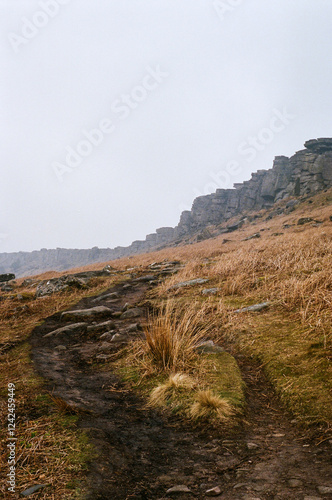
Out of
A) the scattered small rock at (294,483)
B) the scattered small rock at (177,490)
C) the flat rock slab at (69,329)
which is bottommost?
the scattered small rock at (294,483)

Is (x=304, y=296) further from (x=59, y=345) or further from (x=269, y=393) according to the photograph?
(x=59, y=345)

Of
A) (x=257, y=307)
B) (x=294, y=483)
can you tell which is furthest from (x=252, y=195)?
(x=294, y=483)

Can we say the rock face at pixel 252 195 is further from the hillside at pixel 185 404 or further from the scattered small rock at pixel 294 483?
the scattered small rock at pixel 294 483

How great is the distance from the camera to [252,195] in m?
88.5

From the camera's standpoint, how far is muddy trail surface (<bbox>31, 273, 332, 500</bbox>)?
5.50 ft

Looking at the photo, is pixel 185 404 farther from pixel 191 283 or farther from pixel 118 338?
pixel 191 283

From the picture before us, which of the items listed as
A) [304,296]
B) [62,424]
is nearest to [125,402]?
[62,424]

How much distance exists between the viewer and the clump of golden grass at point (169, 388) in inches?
113

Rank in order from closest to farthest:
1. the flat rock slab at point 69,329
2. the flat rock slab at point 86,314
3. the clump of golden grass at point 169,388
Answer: the clump of golden grass at point 169,388
the flat rock slab at point 69,329
the flat rock slab at point 86,314

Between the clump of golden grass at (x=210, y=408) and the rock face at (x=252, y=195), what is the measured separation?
194 ft

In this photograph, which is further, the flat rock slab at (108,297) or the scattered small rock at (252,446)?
the flat rock slab at (108,297)

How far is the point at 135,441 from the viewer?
226cm

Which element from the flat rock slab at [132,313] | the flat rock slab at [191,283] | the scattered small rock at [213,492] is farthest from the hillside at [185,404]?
the flat rock slab at [191,283]

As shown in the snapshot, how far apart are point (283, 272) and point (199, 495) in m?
5.81
